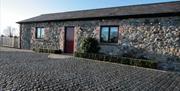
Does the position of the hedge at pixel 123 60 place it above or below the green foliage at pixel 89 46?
below

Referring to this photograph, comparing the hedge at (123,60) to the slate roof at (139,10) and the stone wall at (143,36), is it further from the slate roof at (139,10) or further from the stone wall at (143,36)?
the slate roof at (139,10)

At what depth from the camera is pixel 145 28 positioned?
38.6ft

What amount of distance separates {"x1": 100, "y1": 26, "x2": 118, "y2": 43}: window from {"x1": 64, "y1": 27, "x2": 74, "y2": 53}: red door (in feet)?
10.7

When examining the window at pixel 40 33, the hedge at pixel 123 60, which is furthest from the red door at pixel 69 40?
the window at pixel 40 33

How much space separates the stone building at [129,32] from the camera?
10.8 m

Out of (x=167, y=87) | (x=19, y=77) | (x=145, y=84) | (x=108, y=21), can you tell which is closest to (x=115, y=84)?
(x=145, y=84)

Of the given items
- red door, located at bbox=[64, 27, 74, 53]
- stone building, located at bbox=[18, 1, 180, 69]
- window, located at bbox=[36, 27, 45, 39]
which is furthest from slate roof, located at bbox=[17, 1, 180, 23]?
window, located at bbox=[36, 27, 45, 39]

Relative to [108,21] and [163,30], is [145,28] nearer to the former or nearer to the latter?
[163,30]

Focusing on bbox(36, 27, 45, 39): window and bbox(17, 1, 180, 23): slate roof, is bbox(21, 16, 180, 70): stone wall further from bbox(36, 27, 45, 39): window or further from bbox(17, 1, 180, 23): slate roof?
bbox(36, 27, 45, 39): window

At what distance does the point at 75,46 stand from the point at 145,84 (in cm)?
972

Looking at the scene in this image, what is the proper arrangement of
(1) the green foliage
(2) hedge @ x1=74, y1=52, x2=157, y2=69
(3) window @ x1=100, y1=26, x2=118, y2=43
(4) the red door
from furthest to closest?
(4) the red door < (3) window @ x1=100, y1=26, x2=118, y2=43 < (1) the green foliage < (2) hedge @ x1=74, y1=52, x2=157, y2=69

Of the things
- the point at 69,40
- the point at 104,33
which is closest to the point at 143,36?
the point at 104,33

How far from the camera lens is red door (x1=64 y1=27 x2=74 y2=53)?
1598 cm

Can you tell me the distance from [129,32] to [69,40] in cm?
588
